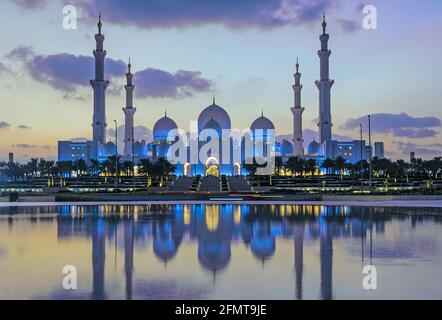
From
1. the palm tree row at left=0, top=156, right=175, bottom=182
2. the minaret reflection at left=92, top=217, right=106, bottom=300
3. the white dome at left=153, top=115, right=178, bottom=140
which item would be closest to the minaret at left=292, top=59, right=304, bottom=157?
the white dome at left=153, top=115, right=178, bottom=140

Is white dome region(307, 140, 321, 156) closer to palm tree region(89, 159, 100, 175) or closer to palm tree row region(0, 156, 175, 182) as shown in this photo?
palm tree row region(0, 156, 175, 182)

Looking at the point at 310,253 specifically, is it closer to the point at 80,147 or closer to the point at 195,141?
the point at 195,141

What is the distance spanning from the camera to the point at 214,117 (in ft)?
270

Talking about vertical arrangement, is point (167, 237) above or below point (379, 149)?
below

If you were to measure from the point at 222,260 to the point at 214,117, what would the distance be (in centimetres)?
7242

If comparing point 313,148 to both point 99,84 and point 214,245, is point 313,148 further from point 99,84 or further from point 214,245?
point 214,245

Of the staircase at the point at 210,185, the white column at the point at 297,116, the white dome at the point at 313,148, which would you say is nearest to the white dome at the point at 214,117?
the white column at the point at 297,116

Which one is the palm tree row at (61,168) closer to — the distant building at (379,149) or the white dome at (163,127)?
the white dome at (163,127)

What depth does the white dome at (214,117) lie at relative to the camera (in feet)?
269

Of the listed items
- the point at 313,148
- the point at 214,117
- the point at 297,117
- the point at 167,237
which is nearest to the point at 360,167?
the point at 297,117

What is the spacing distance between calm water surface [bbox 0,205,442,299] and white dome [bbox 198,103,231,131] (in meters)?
64.8

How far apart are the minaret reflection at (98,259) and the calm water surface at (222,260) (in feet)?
0.05

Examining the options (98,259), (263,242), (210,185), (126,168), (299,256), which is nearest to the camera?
(98,259)
